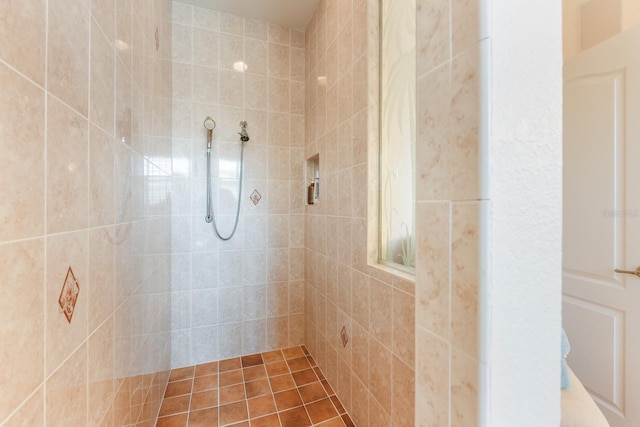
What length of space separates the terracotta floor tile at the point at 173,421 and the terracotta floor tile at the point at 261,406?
1.20ft

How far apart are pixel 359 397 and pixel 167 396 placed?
1245 millimetres

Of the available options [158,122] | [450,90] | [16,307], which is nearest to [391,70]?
[450,90]

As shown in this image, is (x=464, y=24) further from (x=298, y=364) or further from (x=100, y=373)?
(x=298, y=364)

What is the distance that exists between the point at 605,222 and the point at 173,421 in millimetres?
2628

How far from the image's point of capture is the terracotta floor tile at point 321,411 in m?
1.48

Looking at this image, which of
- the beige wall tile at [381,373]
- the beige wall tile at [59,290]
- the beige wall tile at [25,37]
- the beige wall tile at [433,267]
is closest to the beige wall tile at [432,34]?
the beige wall tile at [433,267]

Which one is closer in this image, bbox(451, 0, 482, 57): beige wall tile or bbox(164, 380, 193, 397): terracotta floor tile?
bbox(451, 0, 482, 57): beige wall tile

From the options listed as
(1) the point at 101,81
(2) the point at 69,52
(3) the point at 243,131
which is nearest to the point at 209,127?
(3) the point at 243,131

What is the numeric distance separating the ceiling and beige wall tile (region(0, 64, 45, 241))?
1981 millimetres

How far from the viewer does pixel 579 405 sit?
788 mm

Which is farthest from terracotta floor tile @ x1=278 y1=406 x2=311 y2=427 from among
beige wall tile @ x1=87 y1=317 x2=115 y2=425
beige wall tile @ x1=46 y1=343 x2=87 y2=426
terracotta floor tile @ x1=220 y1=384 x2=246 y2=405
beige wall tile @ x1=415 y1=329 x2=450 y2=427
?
beige wall tile @ x1=415 y1=329 x2=450 y2=427

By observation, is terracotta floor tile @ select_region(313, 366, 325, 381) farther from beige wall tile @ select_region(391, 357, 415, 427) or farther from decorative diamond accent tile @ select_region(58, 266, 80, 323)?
decorative diamond accent tile @ select_region(58, 266, 80, 323)

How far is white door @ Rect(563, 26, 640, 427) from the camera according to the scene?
126 cm

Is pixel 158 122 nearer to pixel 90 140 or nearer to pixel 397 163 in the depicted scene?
pixel 90 140
